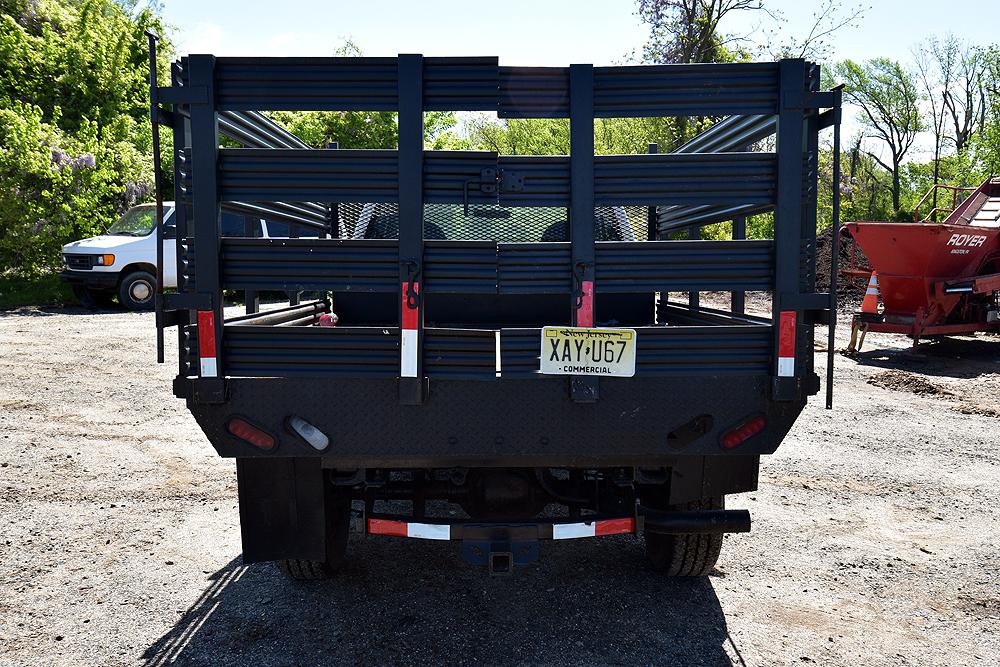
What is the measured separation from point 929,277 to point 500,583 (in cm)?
990

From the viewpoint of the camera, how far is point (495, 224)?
5258 mm

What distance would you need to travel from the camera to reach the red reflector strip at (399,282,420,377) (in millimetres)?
3053

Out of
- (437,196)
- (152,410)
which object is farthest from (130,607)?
(152,410)

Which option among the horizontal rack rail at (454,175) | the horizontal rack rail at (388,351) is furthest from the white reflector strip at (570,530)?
the horizontal rack rail at (454,175)

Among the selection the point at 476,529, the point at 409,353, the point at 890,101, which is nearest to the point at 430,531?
the point at 476,529

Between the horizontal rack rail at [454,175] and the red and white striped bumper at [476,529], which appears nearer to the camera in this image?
the horizontal rack rail at [454,175]

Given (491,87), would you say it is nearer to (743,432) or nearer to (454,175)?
(454,175)

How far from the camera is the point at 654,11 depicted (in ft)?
86.7

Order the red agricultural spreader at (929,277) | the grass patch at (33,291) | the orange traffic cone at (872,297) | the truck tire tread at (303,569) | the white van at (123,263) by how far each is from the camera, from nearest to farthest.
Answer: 1. the truck tire tread at (303,569)
2. the red agricultural spreader at (929,277)
3. the orange traffic cone at (872,297)
4. the white van at (123,263)
5. the grass patch at (33,291)

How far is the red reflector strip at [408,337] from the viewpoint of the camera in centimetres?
305

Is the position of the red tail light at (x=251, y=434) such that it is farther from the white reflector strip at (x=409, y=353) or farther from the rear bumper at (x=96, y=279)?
the rear bumper at (x=96, y=279)

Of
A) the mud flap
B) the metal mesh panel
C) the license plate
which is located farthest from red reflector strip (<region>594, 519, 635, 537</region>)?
the metal mesh panel

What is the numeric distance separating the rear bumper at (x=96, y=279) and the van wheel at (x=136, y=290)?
0.20 meters

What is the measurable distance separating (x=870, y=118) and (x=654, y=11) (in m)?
26.1
